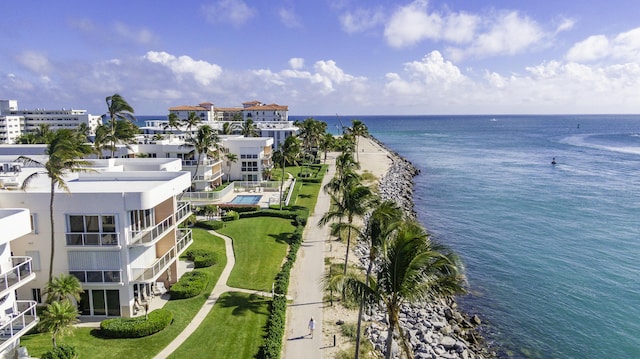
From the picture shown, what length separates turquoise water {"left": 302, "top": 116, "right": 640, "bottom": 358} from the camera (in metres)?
29.9

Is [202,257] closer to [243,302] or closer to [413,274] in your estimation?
A: [243,302]

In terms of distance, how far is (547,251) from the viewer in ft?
147

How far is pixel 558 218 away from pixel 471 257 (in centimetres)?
2152

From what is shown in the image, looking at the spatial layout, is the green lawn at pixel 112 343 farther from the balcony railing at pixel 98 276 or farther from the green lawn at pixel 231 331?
the balcony railing at pixel 98 276

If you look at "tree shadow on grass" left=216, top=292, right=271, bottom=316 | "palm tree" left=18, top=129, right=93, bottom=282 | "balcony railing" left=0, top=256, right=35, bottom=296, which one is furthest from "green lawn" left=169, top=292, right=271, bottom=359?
"palm tree" left=18, top=129, right=93, bottom=282

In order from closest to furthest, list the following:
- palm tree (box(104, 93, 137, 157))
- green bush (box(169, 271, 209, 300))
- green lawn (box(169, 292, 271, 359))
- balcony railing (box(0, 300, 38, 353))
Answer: balcony railing (box(0, 300, 38, 353)), green lawn (box(169, 292, 271, 359)), green bush (box(169, 271, 209, 300)), palm tree (box(104, 93, 137, 157))

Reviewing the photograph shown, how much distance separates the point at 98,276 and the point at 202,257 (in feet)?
33.5

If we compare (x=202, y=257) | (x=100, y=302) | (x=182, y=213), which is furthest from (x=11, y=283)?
(x=202, y=257)

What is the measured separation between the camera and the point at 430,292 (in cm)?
1531

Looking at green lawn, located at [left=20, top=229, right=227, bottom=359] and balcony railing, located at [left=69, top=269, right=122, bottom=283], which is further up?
balcony railing, located at [left=69, top=269, right=122, bottom=283]

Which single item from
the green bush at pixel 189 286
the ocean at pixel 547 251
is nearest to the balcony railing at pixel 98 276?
the green bush at pixel 189 286

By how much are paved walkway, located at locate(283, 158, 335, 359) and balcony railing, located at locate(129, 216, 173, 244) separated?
30.3 ft

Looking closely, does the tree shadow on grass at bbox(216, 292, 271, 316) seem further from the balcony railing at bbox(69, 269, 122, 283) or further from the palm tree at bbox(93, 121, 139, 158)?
the palm tree at bbox(93, 121, 139, 158)

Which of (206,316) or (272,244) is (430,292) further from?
(272,244)
